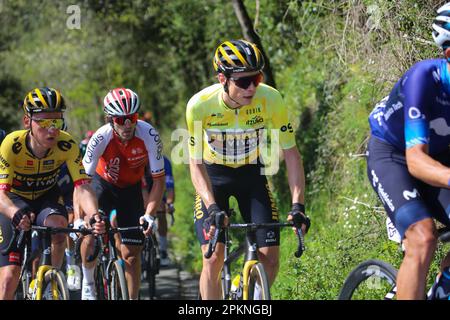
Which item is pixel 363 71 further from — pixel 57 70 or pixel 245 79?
pixel 57 70

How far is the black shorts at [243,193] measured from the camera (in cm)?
680

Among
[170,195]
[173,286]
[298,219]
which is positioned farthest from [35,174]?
[170,195]

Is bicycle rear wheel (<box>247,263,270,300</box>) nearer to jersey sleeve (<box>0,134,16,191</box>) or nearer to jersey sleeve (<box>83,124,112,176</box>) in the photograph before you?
jersey sleeve (<box>0,134,16,191</box>)

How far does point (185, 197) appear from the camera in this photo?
19.2 m

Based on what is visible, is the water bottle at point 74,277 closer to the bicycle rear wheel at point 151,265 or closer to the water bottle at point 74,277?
the water bottle at point 74,277

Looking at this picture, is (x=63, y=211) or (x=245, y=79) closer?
(x=245, y=79)

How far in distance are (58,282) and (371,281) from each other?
8.24 ft

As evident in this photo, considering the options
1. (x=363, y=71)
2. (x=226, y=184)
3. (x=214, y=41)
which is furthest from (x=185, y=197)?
(x=226, y=184)

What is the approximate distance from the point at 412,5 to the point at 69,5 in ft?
40.3

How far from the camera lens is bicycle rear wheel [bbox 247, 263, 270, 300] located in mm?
5973

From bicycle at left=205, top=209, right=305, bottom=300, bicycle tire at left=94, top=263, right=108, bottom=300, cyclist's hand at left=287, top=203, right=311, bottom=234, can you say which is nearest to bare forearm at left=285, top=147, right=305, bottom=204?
cyclist's hand at left=287, top=203, right=311, bottom=234

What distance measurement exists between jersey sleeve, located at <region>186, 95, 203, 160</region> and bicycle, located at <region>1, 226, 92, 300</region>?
3.79 feet

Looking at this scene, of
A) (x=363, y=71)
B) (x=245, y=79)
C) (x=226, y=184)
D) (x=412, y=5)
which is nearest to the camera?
(x=245, y=79)

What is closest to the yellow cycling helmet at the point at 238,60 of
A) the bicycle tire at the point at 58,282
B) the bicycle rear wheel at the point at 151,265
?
the bicycle tire at the point at 58,282
